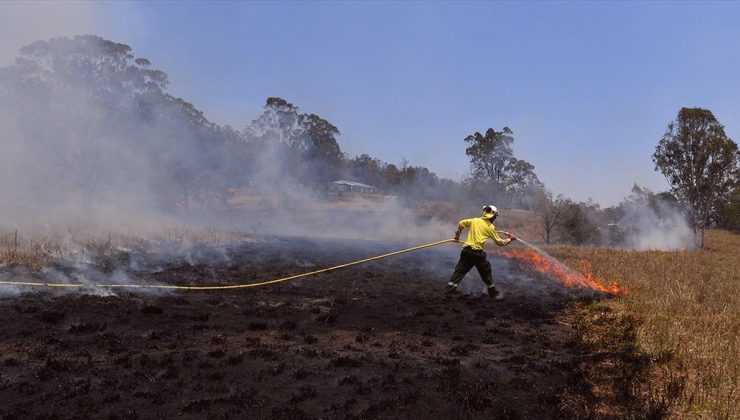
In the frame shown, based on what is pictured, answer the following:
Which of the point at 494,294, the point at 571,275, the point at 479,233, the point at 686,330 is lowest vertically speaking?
the point at 686,330

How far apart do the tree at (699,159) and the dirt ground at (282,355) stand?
27713 millimetres

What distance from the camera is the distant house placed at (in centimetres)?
5740

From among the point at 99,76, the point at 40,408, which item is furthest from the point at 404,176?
the point at 40,408

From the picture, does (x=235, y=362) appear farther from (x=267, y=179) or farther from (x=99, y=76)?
(x=267, y=179)

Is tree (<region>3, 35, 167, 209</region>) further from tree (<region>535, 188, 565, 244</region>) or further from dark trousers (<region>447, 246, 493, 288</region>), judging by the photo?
tree (<region>535, 188, 565, 244</region>)

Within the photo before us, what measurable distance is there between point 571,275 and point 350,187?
51953 millimetres

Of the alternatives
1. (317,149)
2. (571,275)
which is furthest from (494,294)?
(317,149)

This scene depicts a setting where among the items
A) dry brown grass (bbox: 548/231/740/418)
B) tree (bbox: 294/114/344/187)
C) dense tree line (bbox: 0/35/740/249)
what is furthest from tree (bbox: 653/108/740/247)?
tree (bbox: 294/114/344/187)

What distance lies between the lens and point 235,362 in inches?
249

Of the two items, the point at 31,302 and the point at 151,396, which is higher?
the point at 31,302

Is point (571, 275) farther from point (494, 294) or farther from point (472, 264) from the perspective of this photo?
point (472, 264)

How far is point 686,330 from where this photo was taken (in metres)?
7.87

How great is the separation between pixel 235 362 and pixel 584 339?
584 centimetres

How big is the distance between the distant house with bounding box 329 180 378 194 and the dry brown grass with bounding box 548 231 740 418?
142ft
